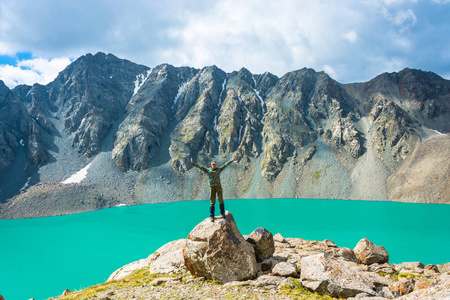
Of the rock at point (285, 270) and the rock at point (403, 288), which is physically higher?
the rock at point (403, 288)

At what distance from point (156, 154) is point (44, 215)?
1973 inches

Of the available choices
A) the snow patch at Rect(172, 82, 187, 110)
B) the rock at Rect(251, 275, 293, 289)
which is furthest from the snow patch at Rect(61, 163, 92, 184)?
the rock at Rect(251, 275, 293, 289)

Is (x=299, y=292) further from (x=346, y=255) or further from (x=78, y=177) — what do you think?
(x=78, y=177)

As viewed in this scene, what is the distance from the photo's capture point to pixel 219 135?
414 feet

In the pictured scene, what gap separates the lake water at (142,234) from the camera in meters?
32.2

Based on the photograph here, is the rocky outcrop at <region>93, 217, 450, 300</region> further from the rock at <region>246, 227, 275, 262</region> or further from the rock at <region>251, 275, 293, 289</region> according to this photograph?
the rock at <region>246, 227, 275, 262</region>

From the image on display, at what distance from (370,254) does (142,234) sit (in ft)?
142

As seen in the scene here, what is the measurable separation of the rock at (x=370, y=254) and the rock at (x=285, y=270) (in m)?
8.87

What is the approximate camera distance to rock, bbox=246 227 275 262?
50.0 ft

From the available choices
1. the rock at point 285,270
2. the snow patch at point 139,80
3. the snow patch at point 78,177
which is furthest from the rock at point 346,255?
the snow patch at point 139,80

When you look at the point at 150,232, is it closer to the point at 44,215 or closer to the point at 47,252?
the point at 47,252

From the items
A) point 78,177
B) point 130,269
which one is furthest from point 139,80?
point 130,269

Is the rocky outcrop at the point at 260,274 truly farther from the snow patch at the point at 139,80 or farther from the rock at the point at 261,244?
the snow patch at the point at 139,80

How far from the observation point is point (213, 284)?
12.6 meters
